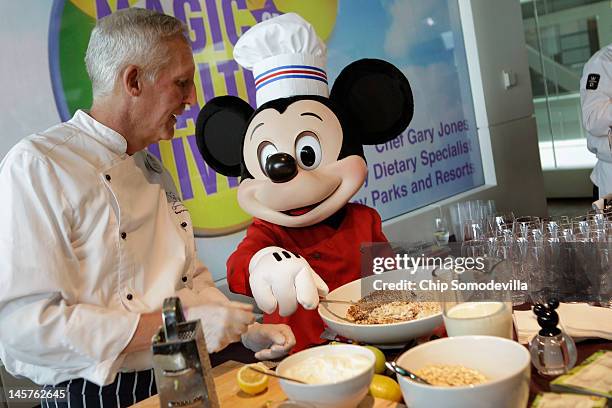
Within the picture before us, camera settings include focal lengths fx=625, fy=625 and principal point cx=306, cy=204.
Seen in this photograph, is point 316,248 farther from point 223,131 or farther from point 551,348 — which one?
point 551,348

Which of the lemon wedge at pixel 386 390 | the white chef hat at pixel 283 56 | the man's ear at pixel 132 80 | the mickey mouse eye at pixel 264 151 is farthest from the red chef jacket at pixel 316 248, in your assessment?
the lemon wedge at pixel 386 390

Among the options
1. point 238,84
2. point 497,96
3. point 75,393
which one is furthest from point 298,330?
point 497,96

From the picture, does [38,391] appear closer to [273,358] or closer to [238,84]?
[273,358]

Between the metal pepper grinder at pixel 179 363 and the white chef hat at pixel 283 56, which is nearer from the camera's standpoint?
the metal pepper grinder at pixel 179 363

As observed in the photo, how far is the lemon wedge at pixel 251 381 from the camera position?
1.16 metres

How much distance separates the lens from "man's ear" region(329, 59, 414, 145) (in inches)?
79.0

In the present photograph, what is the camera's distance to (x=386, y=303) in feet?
4.63

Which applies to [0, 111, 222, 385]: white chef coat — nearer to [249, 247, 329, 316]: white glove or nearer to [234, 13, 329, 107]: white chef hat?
[249, 247, 329, 316]: white glove

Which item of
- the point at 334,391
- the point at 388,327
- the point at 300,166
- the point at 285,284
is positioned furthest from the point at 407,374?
the point at 300,166

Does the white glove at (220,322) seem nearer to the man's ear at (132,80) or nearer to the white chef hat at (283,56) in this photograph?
the man's ear at (132,80)

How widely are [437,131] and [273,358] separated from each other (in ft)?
10.0

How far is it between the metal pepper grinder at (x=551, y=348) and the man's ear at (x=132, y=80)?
1.09 metres

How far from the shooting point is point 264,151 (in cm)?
186

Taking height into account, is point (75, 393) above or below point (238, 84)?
below
